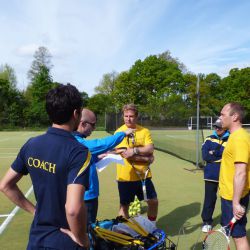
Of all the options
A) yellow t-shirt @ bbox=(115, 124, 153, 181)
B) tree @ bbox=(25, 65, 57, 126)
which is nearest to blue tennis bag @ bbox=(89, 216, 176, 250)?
yellow t-shirt @ bbox=(115, 124, 153, 181)

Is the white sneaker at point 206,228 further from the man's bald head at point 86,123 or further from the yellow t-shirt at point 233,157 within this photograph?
the man's bald head at point 86,123

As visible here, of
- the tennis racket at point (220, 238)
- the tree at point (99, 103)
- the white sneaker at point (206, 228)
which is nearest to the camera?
the tennis racket at point (220, 238)

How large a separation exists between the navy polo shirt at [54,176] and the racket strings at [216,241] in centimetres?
180

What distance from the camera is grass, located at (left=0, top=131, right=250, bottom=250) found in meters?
5.41

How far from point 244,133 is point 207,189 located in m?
2.36

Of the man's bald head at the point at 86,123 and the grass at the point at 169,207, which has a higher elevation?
the man's bald head at the point at 86,123

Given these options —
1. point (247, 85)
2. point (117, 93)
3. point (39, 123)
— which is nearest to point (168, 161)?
point (39, 123)

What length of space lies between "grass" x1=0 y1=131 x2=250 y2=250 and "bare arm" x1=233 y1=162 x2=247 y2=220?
1658 mm

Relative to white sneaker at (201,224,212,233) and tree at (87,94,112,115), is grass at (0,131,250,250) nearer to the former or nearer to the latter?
white sneaker at (201,224,212,233)

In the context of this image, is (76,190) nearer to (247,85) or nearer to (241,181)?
(241,181)

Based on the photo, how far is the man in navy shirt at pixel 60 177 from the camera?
2109mm

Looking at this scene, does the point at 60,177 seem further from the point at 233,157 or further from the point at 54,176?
the point at 233,157

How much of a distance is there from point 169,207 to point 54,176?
5.28m

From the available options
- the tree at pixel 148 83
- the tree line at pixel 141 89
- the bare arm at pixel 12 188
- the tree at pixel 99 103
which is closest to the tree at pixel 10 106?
the tree line at pixel 141 89
